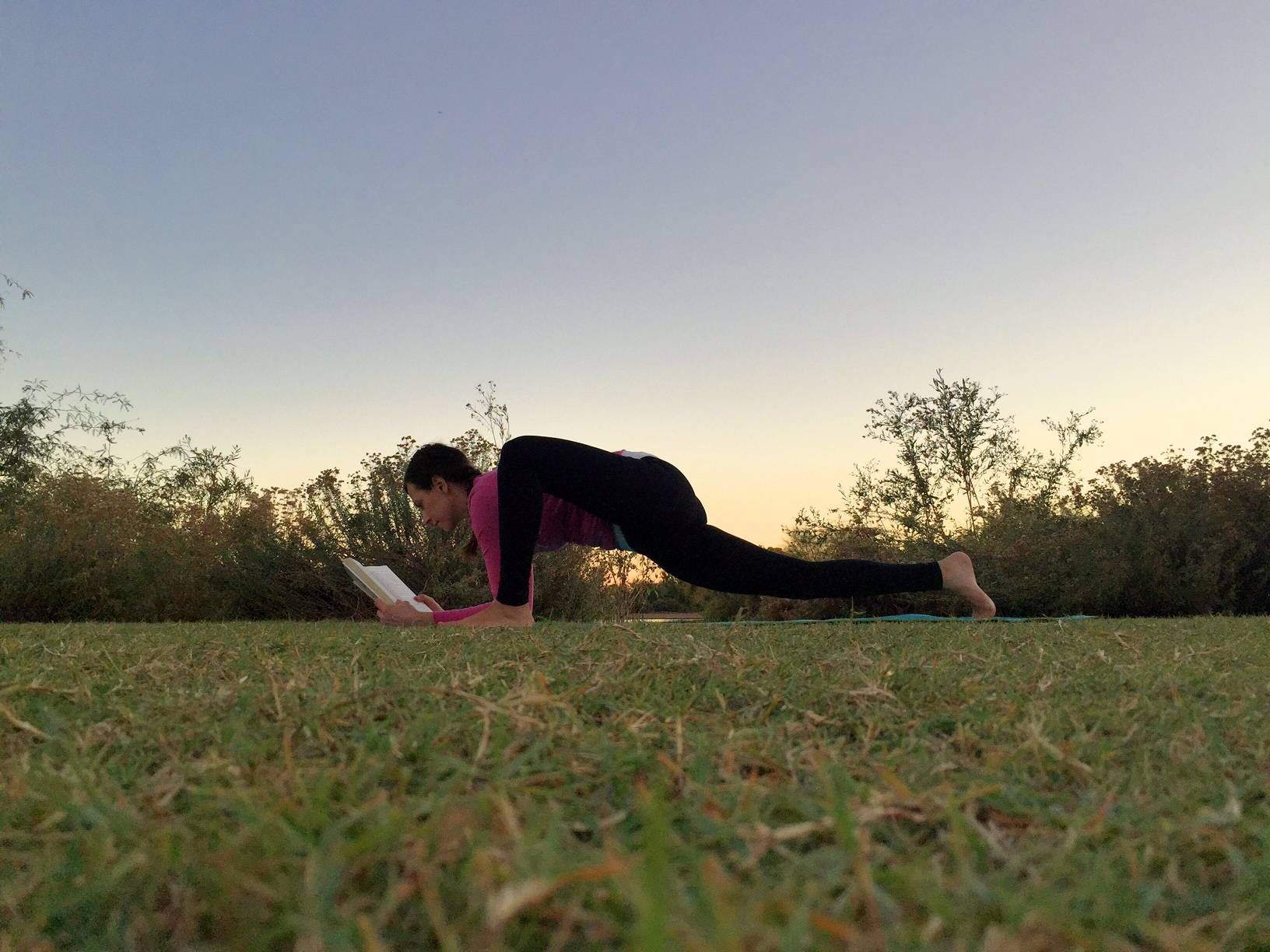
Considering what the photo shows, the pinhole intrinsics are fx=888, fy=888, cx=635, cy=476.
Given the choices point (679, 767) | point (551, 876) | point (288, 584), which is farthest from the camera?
point (288, 584)

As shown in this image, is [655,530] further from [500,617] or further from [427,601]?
[427,601]

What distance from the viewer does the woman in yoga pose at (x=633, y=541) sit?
4383mm

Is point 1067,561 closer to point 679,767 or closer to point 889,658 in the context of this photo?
point 889,658

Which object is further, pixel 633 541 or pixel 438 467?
pixel 438 467

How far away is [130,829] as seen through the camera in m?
0.79

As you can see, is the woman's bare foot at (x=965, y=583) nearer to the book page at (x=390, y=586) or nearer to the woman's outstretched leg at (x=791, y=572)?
the woman's outstretched leg at (x=791, y=572)

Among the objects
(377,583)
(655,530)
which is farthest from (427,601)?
(655,530)

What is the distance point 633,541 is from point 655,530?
23 centimetres

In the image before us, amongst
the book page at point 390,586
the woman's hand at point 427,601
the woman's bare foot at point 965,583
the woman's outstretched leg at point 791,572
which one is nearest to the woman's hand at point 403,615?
the book page at point 390,586

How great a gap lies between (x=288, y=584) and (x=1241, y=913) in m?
9.40

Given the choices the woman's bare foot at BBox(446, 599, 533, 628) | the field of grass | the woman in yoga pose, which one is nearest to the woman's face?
the woman in yoga pose

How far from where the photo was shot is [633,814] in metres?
0.84

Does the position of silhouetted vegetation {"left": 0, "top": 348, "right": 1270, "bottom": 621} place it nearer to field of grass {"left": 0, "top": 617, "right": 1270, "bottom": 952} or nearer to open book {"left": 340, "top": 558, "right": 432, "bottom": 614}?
open book {"left": 340, "top": 558, "right": 432, "bottom": 614}

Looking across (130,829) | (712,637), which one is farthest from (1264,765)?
(712,637)
